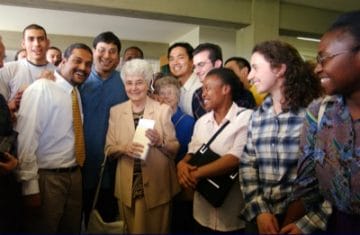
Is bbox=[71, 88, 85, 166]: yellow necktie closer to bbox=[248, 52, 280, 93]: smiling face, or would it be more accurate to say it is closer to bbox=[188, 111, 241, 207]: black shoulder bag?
bbox=[188, 111, 241, 207]: black shoulder bag

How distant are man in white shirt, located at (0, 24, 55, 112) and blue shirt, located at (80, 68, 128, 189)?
21.7 inches

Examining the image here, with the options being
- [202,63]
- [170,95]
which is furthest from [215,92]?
[202,63]

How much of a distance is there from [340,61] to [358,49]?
67mm

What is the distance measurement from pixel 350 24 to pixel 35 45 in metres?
2.51

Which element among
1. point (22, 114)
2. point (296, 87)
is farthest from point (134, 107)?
point (296, 87)

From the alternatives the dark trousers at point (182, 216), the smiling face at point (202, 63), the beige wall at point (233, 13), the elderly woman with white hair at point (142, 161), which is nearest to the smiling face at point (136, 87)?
the elderly woman with white hair at point (142, 161)

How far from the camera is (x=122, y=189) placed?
2.16 m

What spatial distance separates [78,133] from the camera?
7.31ft

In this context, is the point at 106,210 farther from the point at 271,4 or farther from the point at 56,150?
the point at 271,4

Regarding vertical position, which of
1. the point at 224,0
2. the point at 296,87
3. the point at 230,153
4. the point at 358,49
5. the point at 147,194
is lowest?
the point at 147,194

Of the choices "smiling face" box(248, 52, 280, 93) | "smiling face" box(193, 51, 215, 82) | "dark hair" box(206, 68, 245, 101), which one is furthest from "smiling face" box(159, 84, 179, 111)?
"smiling face" box(248, 52, 280, 93)

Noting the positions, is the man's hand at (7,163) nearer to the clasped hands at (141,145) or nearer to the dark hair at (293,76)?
the clasped hands at (141,145)

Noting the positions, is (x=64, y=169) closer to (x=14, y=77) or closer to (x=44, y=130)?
(x=44, y=130)

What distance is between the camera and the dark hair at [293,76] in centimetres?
168
